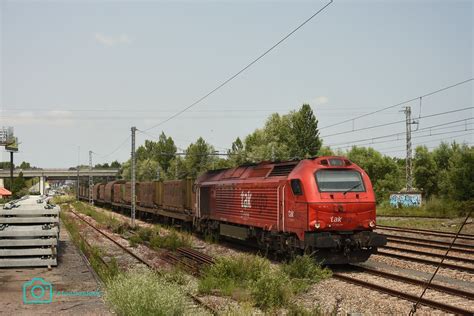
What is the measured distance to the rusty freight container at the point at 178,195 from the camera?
2769 cm

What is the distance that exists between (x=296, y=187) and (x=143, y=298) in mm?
7423

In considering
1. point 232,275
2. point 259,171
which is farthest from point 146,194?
point 232,275

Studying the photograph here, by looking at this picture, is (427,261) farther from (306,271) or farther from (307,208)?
(306,271)

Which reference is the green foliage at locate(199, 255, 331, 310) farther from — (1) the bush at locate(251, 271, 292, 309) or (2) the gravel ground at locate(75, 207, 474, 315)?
(2) the gravel ground at locate(75, 207, 474, 315)

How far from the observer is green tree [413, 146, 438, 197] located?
7275cm

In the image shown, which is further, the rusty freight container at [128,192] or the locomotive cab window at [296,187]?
the rusty freight container at [128,192]

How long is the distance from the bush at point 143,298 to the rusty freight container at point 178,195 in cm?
1822

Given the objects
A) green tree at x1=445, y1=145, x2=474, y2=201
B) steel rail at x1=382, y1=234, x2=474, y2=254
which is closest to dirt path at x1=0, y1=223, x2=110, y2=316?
steel rail at x1=382, y1=234, x2=474, y2=254

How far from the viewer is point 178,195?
2986 centimetres

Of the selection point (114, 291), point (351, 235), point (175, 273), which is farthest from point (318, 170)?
point (114, 291)

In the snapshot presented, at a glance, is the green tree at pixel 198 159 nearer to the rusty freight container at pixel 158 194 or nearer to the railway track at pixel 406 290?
the rusty freight container at pixel 158 194

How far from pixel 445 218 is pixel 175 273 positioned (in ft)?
83.0

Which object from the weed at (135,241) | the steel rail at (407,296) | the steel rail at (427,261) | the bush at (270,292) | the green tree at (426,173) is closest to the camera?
the steel rail at (407,296)

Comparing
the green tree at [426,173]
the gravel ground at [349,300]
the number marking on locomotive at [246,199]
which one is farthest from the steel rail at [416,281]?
the green tree at [426,173]
